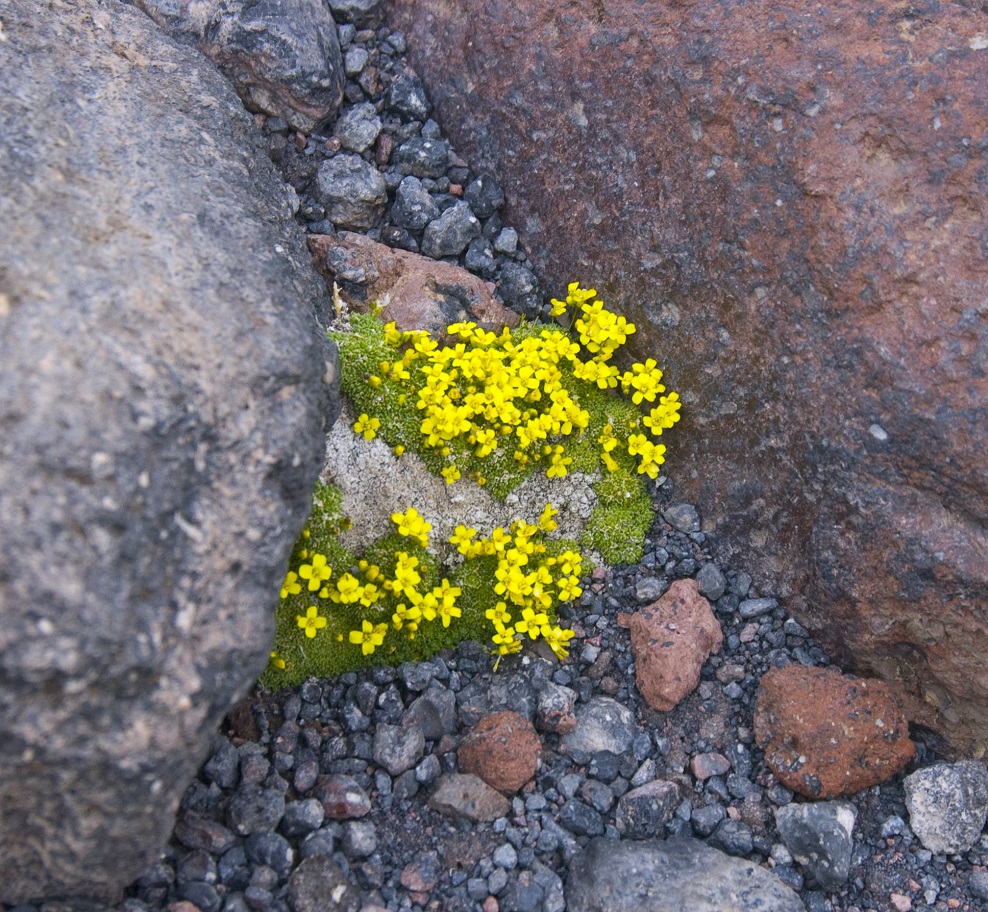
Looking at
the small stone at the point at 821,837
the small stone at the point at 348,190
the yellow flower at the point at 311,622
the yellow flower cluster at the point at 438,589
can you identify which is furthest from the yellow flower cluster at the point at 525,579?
the small stone at the point at 348,190

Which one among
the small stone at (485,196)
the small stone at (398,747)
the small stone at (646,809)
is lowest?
the small stone at (398,747)

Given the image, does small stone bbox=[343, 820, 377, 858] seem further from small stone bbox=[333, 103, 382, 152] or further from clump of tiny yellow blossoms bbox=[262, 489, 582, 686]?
small stone bbox=[333, 103, 382, 152]

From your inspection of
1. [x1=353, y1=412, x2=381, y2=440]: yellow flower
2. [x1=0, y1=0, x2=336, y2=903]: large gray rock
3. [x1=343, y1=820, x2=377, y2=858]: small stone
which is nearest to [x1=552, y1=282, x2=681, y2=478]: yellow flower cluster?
[x1=353, y1=412, x2=381, y2=440]: yellow flower

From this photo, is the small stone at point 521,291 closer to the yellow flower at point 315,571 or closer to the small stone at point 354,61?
the small stone at point 354,61

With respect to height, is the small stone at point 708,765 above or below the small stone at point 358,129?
below

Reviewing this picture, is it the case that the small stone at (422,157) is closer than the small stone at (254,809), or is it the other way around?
the small stone at (254,809)

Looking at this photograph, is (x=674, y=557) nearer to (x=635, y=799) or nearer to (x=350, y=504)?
(x=635, y=799)

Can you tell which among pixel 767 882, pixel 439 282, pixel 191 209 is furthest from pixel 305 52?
pixel 767 882
